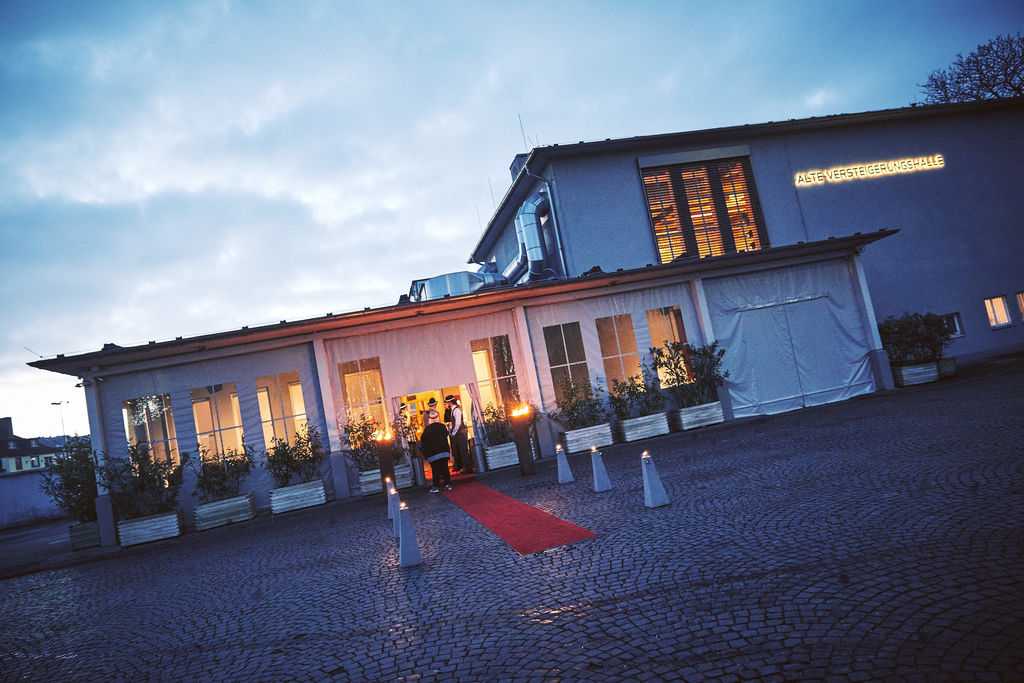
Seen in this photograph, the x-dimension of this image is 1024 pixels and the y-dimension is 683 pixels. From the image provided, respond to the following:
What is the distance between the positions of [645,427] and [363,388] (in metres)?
6.58

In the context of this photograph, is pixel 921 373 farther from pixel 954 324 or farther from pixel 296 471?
pixel 296 471

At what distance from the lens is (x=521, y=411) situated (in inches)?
429

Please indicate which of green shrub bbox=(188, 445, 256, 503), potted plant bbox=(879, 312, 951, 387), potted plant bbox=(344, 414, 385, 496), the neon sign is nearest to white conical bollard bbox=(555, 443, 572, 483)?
potted plant bbox=(344, 414, 385, 496)

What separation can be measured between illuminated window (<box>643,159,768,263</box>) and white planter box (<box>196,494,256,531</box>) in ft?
40.7

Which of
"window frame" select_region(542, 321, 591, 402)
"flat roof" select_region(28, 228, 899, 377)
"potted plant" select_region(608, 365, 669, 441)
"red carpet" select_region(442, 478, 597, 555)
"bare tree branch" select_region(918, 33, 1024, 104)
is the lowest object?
"red carpet" select_region(442, 478, 597, 555)

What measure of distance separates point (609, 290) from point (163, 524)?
10.7 meters

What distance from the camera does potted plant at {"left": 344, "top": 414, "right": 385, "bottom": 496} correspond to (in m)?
11.4

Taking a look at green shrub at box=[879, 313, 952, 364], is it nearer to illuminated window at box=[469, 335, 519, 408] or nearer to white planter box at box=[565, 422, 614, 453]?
white planter box at box=[565, 422, 614, 453]

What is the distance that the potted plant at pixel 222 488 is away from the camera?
1062cm

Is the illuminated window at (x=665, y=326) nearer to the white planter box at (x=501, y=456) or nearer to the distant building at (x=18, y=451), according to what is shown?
the white planter box at (x=501, y=456)

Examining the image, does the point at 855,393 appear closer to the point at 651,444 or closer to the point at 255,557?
the point at 651,444

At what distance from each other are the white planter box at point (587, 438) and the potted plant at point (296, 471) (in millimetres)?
5404

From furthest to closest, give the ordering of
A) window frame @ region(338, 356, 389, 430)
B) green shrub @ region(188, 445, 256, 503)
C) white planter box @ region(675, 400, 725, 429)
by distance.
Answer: white planter box @ region(675, 400, 725, 429) < window frame @ region(338, 356, 389, 430) < green shrub @ region(188, 445, 256, 503)

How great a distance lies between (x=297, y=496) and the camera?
10945 millimetres
